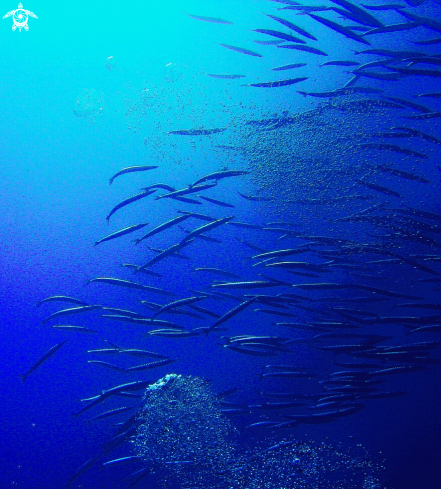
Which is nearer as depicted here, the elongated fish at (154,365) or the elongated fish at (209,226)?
the elongated fish at (209,226)

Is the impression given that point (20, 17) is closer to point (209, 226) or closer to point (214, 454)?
point (209, 226)

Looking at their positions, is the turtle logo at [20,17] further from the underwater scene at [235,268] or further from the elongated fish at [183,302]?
the elongated fish at [183,302]

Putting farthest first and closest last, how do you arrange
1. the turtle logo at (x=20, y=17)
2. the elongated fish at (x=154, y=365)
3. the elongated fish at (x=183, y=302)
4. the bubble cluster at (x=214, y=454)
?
→ the turtle logo at (x=20, y=17) → the bubble cluster at (x=214, y=454) → the elongated fish at (x=154, y=365) → the elongated fish at (x=183, y=302)

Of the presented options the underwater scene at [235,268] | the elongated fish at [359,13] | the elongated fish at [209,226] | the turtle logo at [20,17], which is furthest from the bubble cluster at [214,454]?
the turtle logo at [20,17]

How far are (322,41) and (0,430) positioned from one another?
11326 millimetres

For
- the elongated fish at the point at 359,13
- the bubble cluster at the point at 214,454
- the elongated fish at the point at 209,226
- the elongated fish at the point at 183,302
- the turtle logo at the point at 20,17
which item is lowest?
the bubble cluster at the point at 214,454

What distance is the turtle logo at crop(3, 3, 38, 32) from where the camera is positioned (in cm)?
648

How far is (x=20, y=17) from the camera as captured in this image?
661cm

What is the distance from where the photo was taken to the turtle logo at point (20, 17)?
6477 millimetres

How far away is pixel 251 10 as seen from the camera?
6.22 meters

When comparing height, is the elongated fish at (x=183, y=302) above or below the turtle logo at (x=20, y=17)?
below

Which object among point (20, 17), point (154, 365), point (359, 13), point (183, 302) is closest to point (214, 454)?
point (154, 365)

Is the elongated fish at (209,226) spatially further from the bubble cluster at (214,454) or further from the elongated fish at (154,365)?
the bubble cluster at (214,454)

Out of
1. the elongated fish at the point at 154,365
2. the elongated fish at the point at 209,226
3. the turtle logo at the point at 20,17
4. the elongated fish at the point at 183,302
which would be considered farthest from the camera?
the turtle logo at the point at 20,17
